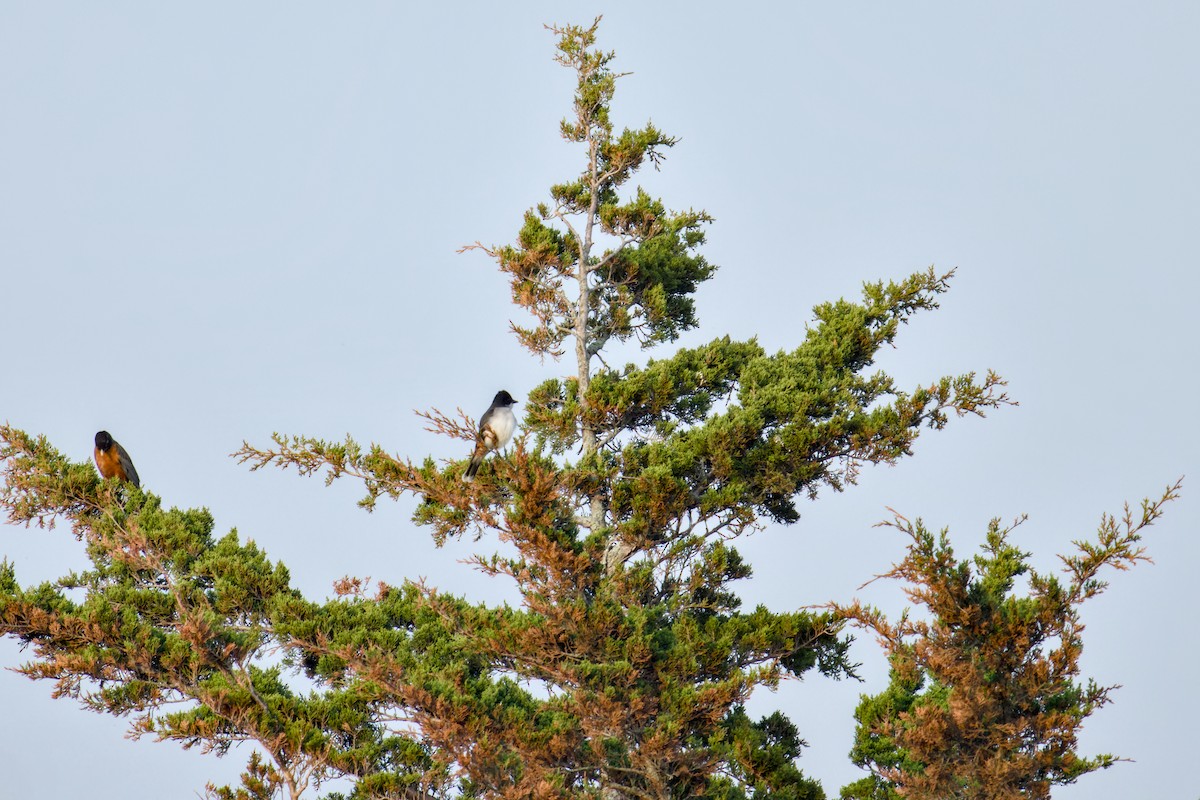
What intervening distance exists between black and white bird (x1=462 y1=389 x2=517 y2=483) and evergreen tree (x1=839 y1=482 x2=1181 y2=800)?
4713 millimetres

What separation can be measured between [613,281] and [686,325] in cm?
124

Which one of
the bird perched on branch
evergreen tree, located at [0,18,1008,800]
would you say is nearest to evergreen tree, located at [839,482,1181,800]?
evergreen tree, located at [0,18,1008,800]

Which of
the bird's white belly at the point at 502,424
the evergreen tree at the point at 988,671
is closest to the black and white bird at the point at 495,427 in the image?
the bird's white belly at the point at 502,424

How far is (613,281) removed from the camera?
60.6 ft

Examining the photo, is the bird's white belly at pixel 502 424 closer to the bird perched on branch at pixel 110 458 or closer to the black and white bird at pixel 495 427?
the black and white bird at pixel 495 427

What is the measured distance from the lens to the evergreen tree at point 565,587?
44.1 feet

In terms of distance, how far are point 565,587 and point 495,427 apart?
8.49 feet

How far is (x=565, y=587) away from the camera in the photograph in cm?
1377

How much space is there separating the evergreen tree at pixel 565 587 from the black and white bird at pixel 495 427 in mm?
257

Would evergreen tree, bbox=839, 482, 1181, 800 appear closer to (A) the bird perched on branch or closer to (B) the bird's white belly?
(B) the bird's white belly

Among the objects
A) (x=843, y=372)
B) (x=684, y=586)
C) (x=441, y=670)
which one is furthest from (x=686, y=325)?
(x=441, y=670)

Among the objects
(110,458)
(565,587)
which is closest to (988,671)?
(565,587)

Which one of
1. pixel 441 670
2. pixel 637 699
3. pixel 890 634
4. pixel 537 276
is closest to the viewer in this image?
pixel 890 634

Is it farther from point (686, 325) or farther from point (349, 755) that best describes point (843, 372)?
point (349, 755)
